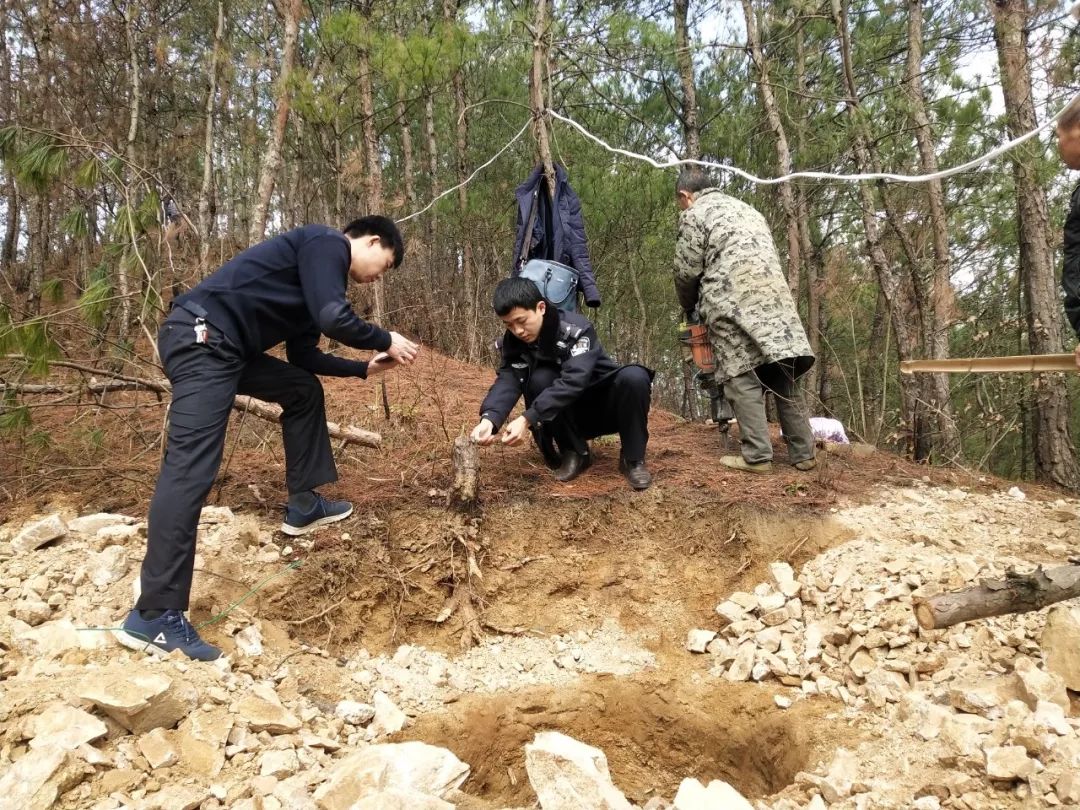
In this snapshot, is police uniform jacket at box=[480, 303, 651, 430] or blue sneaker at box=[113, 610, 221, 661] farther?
police uniform jacket at box=[480, 303, 651, 430]

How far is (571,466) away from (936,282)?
3851mm

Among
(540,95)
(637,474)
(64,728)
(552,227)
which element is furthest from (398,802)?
(540,95)

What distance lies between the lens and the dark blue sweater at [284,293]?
101 inches

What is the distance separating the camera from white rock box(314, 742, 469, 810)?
181 cm

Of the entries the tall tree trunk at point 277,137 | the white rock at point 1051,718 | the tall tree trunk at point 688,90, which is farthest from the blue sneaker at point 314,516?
the tall tree trunk at point 688,90

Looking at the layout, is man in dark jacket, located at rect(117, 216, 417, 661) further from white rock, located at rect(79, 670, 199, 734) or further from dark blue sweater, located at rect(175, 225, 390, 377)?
white rock, located at rect(79, 670, 199, 734)

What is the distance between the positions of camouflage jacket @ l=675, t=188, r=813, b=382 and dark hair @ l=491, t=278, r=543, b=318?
1.21 m

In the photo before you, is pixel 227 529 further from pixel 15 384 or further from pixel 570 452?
pixel 570 452

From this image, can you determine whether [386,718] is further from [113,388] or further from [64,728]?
[113,388]

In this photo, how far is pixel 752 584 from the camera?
127 inches

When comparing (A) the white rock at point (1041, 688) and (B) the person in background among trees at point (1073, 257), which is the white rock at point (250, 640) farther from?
(B) the person in background among trees at point (1073, 257)

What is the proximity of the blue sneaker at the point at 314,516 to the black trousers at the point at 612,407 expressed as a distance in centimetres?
118

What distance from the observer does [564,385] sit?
3393 millimetres

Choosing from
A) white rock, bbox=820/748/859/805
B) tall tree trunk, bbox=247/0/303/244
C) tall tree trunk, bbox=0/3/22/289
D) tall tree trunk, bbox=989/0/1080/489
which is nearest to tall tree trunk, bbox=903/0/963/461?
tall tree trunk, bbox=989/0/1080/489
